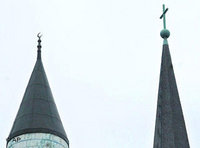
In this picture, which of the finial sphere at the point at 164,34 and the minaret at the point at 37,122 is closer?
the minaret at the point at 37,122

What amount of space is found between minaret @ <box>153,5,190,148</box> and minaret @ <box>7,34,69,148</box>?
5403 millimetres

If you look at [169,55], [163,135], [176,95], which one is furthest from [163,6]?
[163,135]

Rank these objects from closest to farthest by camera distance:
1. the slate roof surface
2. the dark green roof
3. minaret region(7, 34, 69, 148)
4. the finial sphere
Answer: the dark green roof, minaret region(7, 34, 69, 148), the slate roof surface, the finial sphere

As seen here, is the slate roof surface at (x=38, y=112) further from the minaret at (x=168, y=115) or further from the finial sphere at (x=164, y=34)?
the finial sphere at (x=164, y=34)

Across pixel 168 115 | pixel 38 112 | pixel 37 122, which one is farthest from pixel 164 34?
pixel 37 122

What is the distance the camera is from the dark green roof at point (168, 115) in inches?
1764

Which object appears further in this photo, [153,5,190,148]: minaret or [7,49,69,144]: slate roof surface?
[7,49,69,144]: slate roof surface

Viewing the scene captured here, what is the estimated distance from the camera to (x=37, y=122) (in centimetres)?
4588

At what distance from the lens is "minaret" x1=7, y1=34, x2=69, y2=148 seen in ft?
149

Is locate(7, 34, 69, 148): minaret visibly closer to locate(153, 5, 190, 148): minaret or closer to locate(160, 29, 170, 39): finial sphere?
locate(153, 5, 190, 148): minaret

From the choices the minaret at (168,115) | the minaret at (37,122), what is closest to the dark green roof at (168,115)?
the minaret at (168,115)

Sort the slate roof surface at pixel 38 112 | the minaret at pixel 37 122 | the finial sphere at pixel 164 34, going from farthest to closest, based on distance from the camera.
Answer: the finial sphere at pixel 164 34, the slate roof surface at pixel 38 112, the minaret at pixel 37 122

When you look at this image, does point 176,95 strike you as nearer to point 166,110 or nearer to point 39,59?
point 166,110

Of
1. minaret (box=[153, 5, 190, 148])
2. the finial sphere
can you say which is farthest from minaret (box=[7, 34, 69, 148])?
the finial sphere
